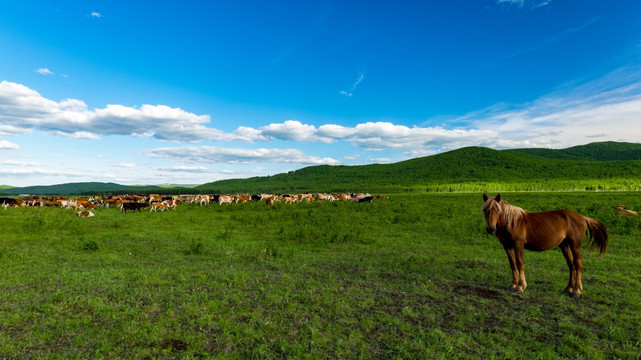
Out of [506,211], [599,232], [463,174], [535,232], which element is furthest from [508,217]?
[463,174]

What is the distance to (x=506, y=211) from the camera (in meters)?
7.99

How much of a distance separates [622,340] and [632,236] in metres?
15.0

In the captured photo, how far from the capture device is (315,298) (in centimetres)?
734

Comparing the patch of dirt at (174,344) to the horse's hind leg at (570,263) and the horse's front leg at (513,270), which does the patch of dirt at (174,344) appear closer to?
the horse's front leg at (513,270)

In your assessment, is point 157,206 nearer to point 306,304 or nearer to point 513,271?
point 306,304

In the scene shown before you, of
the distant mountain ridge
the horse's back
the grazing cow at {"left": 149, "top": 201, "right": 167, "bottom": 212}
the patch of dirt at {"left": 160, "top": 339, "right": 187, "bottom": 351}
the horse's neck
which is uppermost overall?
the distant mountain ridge

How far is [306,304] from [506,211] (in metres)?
5.78

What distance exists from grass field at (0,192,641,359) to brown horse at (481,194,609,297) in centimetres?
65

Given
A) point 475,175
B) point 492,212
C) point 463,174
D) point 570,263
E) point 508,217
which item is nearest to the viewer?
point 492,212

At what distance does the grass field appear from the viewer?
5242 millimetres

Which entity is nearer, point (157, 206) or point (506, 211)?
point (506, 211)

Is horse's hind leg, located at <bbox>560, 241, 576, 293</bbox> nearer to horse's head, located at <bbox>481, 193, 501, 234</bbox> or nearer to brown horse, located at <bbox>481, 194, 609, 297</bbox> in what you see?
brown horse, located at <bbox>481, 194, 609, 297</bbox>

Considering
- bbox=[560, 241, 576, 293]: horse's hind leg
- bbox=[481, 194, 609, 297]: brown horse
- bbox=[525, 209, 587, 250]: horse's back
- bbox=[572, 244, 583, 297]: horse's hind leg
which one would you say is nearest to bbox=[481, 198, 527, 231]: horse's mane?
bbox=[481, 194, 609, 297]: brown horse

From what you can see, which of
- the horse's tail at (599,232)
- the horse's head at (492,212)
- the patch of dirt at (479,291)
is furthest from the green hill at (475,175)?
the horse's head at (492,212)
